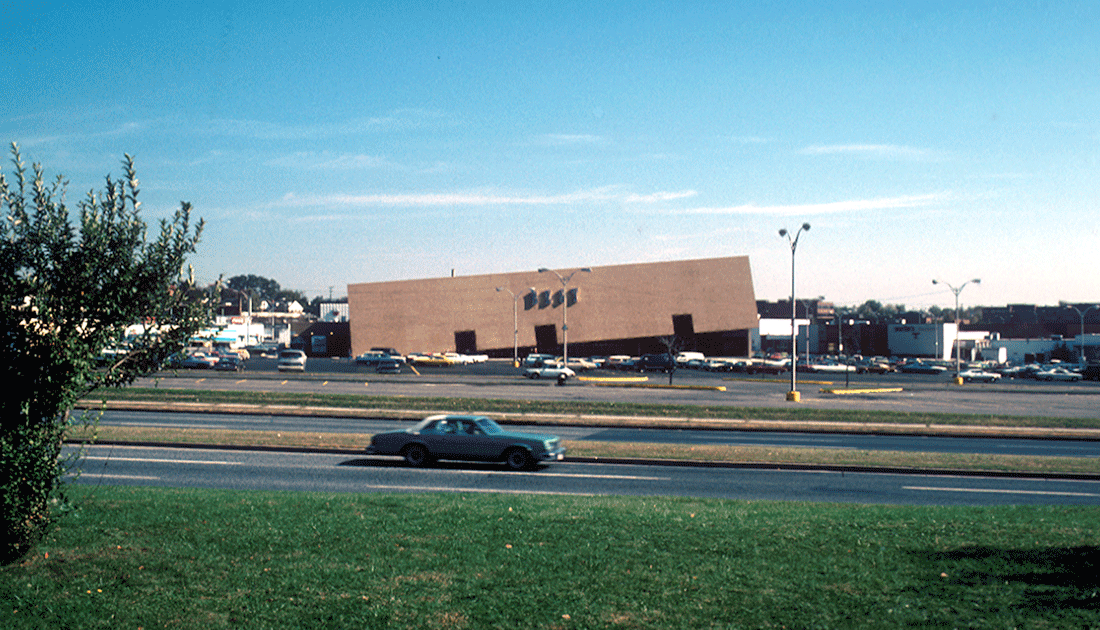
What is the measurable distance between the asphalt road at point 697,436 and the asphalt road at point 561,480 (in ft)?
14.2

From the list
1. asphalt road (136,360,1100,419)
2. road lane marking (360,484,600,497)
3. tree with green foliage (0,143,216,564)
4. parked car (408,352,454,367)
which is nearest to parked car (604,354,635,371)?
parked car (408,352,454,367)

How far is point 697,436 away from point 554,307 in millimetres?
65187

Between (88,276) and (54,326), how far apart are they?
642mm

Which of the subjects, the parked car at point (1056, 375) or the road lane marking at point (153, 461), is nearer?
the road lane marking at point (153, 461)

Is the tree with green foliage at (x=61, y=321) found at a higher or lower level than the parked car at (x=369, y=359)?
higher

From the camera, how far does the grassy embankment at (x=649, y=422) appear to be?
1986cm

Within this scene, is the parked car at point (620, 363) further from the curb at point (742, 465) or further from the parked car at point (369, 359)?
the curb at point (742, 465)

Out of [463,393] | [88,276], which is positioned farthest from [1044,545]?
[463,393]

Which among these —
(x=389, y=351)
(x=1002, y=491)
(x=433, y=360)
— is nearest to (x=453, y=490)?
(x=1002, y=491)

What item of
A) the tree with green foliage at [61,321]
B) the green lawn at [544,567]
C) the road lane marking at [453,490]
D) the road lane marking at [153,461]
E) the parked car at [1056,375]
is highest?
the tree with green foliage at [61,321]

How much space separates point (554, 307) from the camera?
298ft

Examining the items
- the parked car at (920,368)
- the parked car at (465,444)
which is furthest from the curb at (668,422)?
the parked car at (920,368)

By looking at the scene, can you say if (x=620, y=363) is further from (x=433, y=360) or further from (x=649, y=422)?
(x=649, y=422)

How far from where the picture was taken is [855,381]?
6153 cm
